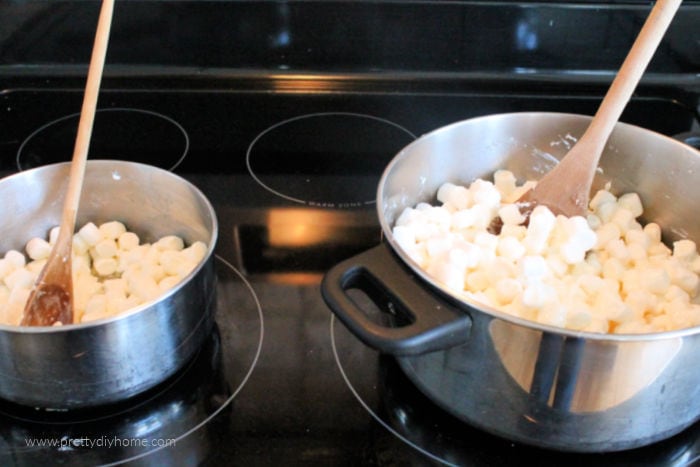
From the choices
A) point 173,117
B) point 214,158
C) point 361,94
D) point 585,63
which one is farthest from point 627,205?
point 173,117

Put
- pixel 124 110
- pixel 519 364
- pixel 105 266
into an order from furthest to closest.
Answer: pixel 124 110
pixel 105 266
pixel 519 364

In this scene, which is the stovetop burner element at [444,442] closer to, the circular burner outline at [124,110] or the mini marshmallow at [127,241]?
the mini marshmallow at [127,241]

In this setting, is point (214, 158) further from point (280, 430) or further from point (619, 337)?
point (619, 337)

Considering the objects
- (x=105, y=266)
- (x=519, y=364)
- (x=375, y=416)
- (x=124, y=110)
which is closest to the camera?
(x=519, y=364)

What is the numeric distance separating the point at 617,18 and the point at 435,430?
2.45 ft

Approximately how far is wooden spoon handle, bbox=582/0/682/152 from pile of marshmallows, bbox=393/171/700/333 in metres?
0.12

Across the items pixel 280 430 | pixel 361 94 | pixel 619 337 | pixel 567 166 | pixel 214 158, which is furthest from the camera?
pixel 361 94

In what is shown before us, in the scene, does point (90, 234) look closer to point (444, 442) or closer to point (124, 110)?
point (124, 110)

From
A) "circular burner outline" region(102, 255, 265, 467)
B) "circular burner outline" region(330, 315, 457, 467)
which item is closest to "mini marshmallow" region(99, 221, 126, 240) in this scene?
"circular burner outline" region(102, 255, 265, 467)

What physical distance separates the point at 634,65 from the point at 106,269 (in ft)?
2.08

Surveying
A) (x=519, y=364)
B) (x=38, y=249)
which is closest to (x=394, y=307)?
(x=519, y=364)

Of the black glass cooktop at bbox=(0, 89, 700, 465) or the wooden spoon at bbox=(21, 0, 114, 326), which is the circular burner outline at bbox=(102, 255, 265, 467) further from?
the wooden spoon at bbox=(21, 0, 114, 326)

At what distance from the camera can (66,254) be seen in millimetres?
805

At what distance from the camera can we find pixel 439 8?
1.15m
